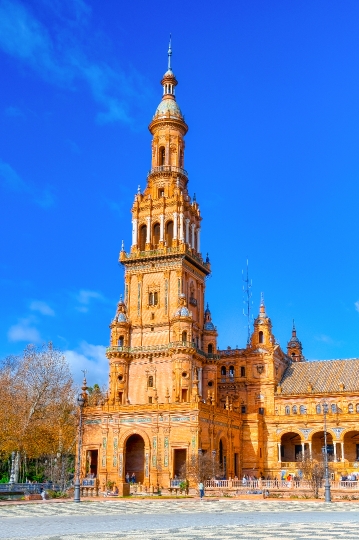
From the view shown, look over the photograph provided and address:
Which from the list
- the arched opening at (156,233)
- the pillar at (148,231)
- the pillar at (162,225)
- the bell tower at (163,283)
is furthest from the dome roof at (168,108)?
the arched opening at (156,233)

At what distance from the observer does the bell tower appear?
78.6 meters

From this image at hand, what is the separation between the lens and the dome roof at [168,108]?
92.5 meters

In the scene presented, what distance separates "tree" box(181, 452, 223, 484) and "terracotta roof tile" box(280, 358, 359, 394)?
2406 centimetres

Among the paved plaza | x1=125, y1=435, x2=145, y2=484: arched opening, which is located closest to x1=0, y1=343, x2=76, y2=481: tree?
x1=125, y1=435, x2=145, y2=484: arched opening

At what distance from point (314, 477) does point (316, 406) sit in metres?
→ 31.7

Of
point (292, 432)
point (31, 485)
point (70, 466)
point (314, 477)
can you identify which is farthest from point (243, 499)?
point (70, 466)

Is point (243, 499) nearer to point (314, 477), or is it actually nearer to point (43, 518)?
point (314, 477)

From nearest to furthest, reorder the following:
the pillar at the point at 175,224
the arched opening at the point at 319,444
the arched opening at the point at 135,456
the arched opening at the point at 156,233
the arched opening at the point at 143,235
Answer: the arched opening at the point at 135,456 → the arched opening at the point at 319,444 → the pillar at the point at 175,224 → the arched opening at the point at 156,233 → the arched opening at the point at 143,235

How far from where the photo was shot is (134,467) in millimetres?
74875

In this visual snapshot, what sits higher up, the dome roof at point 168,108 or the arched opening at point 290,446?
the dome roof at point 168,108

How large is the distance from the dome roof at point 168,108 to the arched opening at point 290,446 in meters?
46.2

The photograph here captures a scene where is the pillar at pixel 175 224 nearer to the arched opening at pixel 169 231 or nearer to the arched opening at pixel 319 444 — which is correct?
the arched opening at pixel 169 231

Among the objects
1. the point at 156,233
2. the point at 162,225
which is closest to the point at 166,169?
the point at 162,225

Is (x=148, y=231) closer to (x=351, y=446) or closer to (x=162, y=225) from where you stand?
(x=162, y=225)
